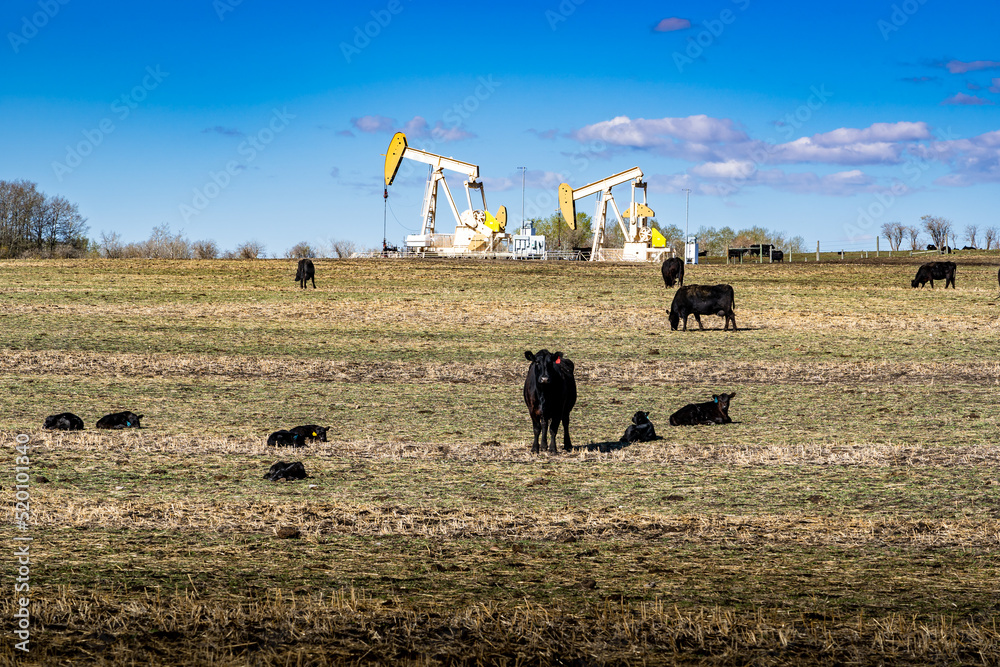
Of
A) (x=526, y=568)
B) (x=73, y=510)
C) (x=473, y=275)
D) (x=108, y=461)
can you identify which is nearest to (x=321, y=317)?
(x=473, y=275)

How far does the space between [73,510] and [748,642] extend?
22.3 feet

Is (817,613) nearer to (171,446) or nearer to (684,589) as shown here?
(684,589)

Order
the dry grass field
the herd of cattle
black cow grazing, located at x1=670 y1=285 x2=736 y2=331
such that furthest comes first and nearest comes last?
1. black cow grazing, located at x1=670 y1=285 x2=736 y2=331
2. the herd of cattle
3. the dry grass field

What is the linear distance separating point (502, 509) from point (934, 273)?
4687 centimetres

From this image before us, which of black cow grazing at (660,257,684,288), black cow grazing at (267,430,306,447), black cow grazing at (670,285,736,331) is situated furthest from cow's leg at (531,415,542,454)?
black cow grazing at (660,257,684,288)

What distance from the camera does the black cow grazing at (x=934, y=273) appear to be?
49656 millimetres

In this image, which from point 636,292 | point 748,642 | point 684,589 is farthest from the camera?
point 636,292

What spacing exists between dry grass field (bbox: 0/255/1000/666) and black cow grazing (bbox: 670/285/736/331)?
4473mm

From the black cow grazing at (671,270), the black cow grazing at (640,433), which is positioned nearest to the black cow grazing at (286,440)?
the black cow grazing at (640,433)

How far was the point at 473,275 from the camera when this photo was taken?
56.4 meters

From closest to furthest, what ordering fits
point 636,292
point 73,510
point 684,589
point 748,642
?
point 748,642, point 684,589, point 73,510, point 636,292

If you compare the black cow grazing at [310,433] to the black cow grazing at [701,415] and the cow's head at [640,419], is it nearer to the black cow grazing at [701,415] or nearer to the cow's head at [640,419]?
the cow's head at [640,419]

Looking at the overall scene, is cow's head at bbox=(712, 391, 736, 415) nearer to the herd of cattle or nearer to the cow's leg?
the herd of cattle

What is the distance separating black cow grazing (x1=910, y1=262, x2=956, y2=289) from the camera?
49656mm
